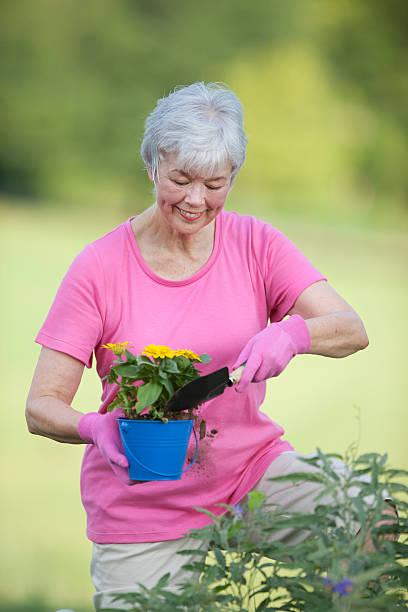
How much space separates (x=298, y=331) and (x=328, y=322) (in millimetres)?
109

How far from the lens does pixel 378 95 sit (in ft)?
24.1

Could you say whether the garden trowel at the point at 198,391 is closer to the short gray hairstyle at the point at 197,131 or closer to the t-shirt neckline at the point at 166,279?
the t-shirt neckline at the point at 166,279

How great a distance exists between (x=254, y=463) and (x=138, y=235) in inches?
24.4

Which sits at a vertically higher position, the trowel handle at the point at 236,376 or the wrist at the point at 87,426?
the trowel handle at the point at 236,376

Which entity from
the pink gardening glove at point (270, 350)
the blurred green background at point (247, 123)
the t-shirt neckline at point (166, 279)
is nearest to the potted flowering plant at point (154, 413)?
the pink gardening glove at point (270, 350)

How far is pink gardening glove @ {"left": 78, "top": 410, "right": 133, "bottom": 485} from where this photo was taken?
1573 mm

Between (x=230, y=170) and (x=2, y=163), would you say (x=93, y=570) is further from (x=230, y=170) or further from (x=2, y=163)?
(x=2, y=163)

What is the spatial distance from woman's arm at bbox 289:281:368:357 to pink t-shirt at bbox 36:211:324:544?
0.03 metres

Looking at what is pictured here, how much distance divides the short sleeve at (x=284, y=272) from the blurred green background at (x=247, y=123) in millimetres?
4958

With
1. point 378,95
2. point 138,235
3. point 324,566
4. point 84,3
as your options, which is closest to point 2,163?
point 84,3

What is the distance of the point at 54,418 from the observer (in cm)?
173

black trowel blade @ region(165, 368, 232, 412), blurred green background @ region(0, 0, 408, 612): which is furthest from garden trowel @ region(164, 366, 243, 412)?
blurred green background @ region(0, 0, 408, 612)

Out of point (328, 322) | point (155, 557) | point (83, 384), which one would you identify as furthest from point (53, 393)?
point (83, 384)

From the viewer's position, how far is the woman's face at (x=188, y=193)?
5.70ft
